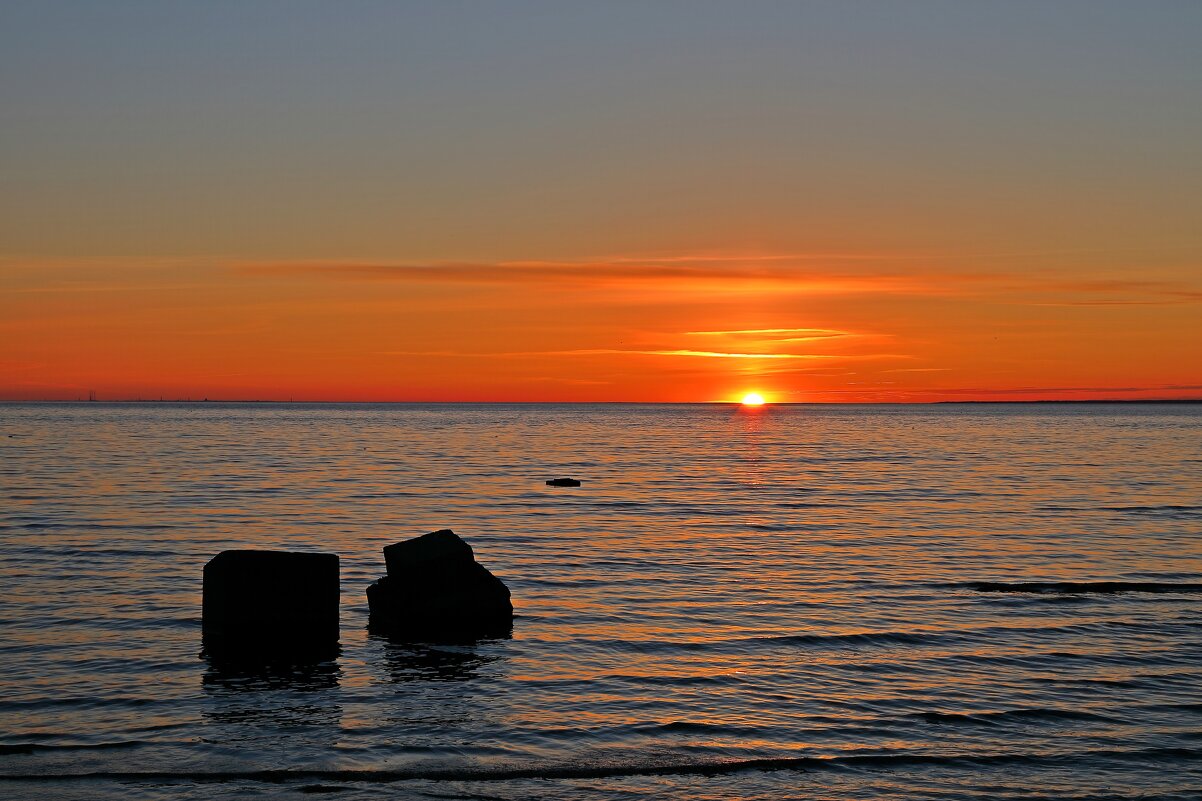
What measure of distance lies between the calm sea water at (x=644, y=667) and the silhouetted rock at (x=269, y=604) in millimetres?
725

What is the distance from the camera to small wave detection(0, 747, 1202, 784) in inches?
503

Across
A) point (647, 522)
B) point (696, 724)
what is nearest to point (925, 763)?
point (696, 724)

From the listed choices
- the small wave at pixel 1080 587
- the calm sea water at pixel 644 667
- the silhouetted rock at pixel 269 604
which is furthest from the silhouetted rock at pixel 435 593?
the small wave at pixel 1080 587

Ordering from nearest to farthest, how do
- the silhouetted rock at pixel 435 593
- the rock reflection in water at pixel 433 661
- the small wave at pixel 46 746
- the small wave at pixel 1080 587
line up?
1. the small wave at pixel 46 746
2. the rock reflection in water at pixel 433 661
3. the silhouetted rock at pixel 435 593
4. the small wave at pixel 1080 587

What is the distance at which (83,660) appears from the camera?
18.9 metres

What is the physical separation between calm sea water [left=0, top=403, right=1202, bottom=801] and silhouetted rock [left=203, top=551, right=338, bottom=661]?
0.73m

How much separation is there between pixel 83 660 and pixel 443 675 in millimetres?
6349

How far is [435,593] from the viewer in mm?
20891

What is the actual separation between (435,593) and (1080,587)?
53.1 feet

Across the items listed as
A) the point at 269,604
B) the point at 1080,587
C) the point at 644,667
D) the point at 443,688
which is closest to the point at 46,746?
the point at 443,688

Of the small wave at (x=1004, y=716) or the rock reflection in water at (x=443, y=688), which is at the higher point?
the small wave at (x=1004, y=716)

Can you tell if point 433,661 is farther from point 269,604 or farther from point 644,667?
point 644,667

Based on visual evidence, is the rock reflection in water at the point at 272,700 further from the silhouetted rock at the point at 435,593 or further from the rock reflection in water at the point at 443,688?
the silhouetted rock at the point at 435,593

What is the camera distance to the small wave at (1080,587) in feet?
87.3
